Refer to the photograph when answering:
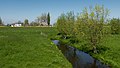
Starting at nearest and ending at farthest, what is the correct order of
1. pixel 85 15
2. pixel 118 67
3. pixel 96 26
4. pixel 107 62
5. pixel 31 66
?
pixel 31 66 < pixel 118 67 < pixel 107 62 < pixel 96 26 < pixel 85 15

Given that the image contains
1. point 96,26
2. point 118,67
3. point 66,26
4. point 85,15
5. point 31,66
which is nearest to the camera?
point 31,66

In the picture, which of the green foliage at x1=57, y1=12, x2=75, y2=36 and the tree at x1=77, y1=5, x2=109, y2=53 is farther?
the green foliage at x1=57, y1=12, x2=75, y2=36

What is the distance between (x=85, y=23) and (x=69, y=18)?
33192mm

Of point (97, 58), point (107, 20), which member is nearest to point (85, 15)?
point (107, 20)

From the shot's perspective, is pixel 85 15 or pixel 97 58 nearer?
pixel 97 58

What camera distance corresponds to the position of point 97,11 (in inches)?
1355

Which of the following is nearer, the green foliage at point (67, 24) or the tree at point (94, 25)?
the tree at point (94, 25)

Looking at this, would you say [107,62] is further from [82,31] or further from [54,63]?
[82,31]

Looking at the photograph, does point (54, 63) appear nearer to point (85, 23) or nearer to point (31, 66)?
point (31, 66)

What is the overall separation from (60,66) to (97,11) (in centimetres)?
1485

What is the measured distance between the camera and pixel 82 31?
36438 millimetres

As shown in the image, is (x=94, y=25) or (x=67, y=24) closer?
(x=94, y=25)

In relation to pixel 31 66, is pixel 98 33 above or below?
above

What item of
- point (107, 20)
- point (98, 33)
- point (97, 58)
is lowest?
point (97, 58)
